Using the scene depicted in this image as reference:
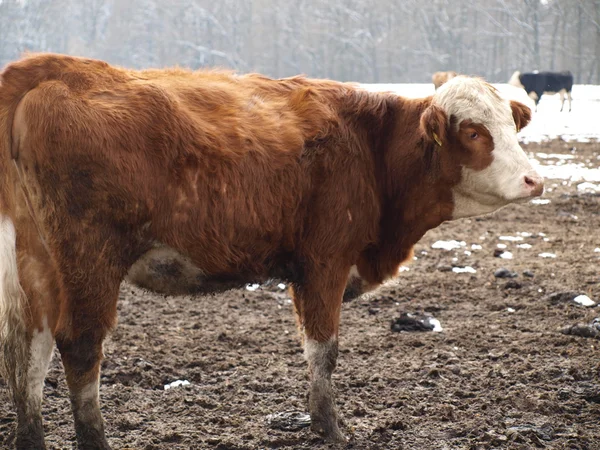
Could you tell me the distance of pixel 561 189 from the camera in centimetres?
A: 1216

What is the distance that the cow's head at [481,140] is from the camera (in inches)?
159

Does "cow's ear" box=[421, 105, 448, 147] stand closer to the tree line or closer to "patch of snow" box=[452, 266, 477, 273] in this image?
"patch of snow" box=[452, 266, 477, 273]

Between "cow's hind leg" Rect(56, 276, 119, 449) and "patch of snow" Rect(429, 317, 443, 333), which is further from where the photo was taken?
"patch of snow" Rect(429, 317, 443, 333)

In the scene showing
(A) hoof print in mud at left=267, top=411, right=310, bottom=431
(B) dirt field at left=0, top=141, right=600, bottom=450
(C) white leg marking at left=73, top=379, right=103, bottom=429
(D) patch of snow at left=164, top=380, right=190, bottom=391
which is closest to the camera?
(C) white leg marking at left=73, top=379, right=103, bottom=429

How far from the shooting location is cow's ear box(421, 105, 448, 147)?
403 centimetres

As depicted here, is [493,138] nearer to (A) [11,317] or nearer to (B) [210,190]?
(B) [210,190]

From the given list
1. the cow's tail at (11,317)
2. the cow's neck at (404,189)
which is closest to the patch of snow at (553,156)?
the cow's neck at (404,189)

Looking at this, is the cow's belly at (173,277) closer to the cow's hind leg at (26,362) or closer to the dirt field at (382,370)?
the cow's hind leg at (26,362)

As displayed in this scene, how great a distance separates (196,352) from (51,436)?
5.01 ft

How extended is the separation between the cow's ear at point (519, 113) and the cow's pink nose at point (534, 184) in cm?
51

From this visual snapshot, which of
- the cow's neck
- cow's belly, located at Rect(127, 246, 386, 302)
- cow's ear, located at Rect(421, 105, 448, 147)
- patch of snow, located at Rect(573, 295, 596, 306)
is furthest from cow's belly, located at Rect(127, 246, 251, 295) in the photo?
patch of snow, located at Rect(573, 295, 596, 306)

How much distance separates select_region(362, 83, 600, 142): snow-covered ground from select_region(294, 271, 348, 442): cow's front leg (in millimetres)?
13805

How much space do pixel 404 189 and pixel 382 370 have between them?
141 cm

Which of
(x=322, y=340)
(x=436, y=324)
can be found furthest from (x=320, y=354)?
(x=436, y=324)
